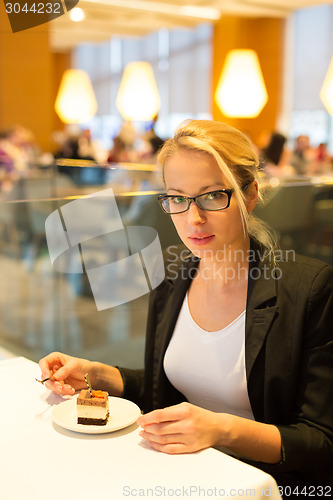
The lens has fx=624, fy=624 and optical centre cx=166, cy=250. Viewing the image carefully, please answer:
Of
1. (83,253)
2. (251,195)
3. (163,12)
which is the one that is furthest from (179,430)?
(163,12)

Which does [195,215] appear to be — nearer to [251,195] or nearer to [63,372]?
[251,195]

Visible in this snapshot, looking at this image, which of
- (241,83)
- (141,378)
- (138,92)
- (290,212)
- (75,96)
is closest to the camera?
(141,378)

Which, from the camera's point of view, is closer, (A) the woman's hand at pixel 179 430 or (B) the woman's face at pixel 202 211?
(A) the woman's hand at pixel 179 430

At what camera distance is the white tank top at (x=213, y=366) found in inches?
53.2

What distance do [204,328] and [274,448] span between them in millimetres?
322

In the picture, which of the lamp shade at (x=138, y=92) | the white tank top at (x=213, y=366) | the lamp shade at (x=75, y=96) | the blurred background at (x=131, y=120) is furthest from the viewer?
the lamp shade at (x=75, y=96)

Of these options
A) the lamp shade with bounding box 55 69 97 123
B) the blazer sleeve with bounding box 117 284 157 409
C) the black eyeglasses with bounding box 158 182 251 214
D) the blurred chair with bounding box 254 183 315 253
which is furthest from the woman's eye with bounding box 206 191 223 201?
the lamp shade with bounding box 55 69 97 123

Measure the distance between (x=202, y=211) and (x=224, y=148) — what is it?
144 mm

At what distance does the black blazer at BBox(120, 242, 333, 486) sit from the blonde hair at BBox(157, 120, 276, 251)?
0.16 m

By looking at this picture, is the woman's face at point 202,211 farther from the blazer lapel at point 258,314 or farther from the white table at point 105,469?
the white table at point 105,469

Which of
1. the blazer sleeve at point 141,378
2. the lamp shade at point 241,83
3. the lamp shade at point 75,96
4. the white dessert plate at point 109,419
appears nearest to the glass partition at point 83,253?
the blazer sleeve at point 141,378

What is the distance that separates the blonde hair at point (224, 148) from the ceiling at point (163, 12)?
8.51 meters

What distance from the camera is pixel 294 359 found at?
1298mm

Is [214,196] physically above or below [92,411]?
above
